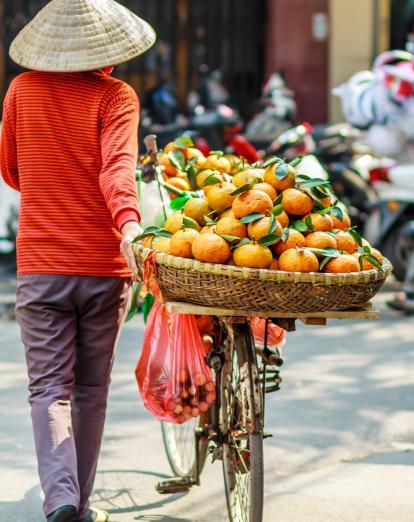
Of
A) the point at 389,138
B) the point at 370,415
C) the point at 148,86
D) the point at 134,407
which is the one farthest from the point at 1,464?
the point at 148,86

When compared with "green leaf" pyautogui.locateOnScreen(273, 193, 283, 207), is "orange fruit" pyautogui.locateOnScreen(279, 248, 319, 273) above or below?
below

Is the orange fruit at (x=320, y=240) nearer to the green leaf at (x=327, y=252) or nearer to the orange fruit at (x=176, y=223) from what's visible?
the green leaf at (x=327, y=252)

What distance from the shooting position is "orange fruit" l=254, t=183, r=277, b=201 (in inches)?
147

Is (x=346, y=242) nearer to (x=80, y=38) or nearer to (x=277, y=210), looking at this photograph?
(x=277, y=210)

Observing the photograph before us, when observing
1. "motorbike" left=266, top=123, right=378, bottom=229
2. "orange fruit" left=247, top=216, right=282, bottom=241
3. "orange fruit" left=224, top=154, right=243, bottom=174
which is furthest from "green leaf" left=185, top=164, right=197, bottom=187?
"motorbike" left=266, top=123, right=378, bottom=229

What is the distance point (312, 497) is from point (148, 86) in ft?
36.8

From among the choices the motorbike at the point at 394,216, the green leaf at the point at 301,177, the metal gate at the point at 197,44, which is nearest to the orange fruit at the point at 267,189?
the green leaf at the point at 301,177

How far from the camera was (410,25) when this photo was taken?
15.5 m

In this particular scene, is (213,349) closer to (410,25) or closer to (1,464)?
(1,464)

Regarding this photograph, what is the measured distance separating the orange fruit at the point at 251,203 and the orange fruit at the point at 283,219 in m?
0.05

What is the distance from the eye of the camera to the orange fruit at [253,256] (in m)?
3.48

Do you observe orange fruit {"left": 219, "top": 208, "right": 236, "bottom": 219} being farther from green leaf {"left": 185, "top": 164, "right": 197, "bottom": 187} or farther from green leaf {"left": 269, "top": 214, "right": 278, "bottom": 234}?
green leaf {"left": 185, "top": 164, "right": 197, "bottom": 187}

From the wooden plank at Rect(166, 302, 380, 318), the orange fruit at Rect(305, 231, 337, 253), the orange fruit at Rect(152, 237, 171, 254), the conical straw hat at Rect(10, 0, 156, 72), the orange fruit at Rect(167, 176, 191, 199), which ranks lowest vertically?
the wooden plank at Rect(166, 302, 380, 318)

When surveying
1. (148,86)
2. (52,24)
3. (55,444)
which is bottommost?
(148,86)
